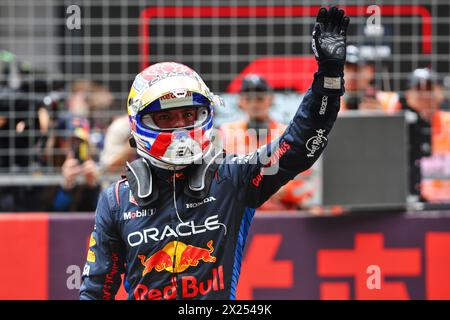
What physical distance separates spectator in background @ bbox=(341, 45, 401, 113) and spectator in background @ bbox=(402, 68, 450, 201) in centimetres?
23

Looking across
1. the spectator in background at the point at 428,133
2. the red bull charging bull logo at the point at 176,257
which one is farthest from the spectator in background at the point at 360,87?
the red bull charging bull logo at the point at 176,257

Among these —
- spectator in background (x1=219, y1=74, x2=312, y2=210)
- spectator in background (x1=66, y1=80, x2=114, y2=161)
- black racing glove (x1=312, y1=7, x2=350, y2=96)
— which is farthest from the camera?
spectator in background (x1=66, y1=80, x2=114, y2=161)

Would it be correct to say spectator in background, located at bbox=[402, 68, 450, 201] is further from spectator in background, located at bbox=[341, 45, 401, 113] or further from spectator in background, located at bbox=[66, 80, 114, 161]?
spectator in background, located at bbox=[66, 80, 114, 161]

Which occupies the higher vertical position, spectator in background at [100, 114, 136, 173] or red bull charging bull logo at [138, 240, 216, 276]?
spectator in background at [100, 114, 136, 173]

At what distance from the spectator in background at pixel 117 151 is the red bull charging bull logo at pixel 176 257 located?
285 centimetres

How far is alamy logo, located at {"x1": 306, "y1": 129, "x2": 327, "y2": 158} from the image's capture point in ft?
12.6

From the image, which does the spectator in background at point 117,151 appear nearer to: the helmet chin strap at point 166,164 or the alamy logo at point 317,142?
the helmet chin strap at point 166,164

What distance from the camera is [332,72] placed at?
3.75 meters

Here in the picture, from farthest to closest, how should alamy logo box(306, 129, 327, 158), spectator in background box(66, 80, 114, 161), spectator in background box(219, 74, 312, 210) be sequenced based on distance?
1. spectator in background box(66, 80, 114, 161)
2. spectator in background box(219, 74, 312, 210)
3. alamy logo box(306, 129, 327, 158)

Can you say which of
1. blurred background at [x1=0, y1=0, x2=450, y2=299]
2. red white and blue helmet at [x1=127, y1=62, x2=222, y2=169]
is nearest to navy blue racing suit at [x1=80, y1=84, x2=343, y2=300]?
red white and blue helmet at [x1=127, y1=62, x2=222, y2=169]

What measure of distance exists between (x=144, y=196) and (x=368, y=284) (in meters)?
2.78

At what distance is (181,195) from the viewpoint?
4012 mm

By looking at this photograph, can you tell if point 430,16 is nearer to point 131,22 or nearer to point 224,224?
point 131,22

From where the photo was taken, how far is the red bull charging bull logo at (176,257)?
3943 millimetres
